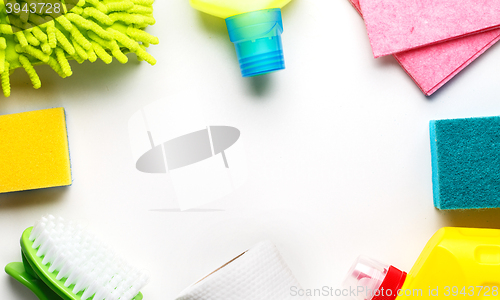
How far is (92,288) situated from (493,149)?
54 cm

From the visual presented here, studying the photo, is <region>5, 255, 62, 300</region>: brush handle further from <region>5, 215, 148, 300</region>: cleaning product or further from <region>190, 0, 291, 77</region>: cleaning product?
<region>190, 0, 291, 77</region>: cleaning product

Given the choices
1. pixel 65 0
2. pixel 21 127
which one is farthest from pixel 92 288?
pixel 65 0

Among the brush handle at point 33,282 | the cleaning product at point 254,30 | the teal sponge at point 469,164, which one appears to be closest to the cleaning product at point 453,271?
the teal sponge at point 469,164

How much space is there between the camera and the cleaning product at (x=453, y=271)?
0.44 m

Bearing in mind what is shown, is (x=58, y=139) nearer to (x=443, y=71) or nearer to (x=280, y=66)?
(x=280, y=66)

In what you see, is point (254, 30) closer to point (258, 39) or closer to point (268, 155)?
point (258, 39)

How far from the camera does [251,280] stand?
1.48ft

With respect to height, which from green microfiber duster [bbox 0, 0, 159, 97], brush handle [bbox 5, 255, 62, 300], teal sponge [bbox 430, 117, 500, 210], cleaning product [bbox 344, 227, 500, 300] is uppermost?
green microfiber duster [bbox 0, 0, 159, 97]

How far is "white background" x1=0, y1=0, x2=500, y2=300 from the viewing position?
523mm

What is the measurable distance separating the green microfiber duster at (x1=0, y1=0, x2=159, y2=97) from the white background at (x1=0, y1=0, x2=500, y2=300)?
67 millimetres

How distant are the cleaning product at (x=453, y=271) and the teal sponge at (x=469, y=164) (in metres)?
0.04

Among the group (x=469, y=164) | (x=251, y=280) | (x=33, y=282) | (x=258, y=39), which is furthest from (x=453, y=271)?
(x=33, y=282)

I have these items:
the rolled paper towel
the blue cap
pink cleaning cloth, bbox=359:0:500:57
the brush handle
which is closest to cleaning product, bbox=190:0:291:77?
the blue cap

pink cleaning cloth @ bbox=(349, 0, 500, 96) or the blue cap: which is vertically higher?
the blue cap
